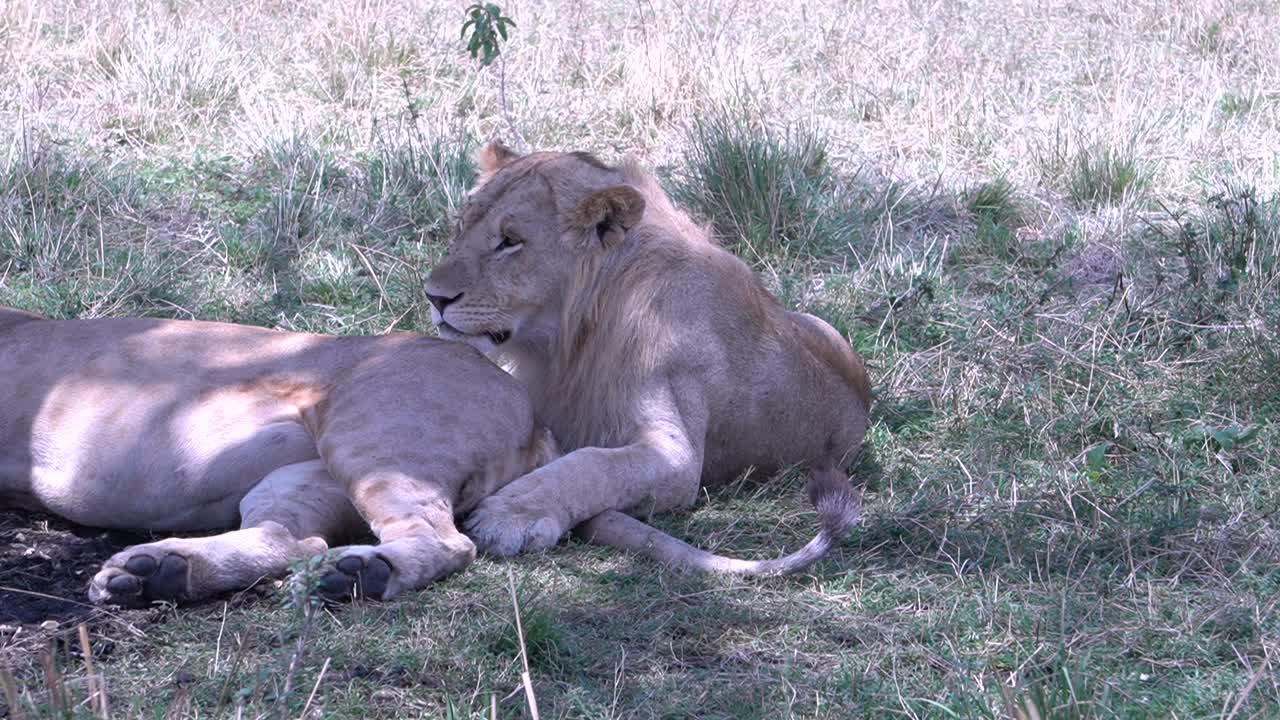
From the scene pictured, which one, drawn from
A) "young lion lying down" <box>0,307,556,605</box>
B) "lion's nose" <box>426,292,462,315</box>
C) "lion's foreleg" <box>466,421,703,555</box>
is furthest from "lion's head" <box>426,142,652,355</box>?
"lion's foreleg" <box>466,421,703,555</box>

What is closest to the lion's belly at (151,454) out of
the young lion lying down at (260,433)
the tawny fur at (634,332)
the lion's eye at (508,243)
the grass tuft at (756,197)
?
the young lion lying down at (260,433)

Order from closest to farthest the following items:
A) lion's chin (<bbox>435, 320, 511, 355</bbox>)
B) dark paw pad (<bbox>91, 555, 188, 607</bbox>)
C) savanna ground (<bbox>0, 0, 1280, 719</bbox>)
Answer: savanna ground (<bbox>0, 0, 1280, 719</bbox>)
dark paw pad (<bbox>91, 555, 188, 607</bbox>)
lion's chin (<bbox>435, 320, 511, 355</bbox>)

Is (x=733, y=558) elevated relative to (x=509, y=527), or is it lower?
lower

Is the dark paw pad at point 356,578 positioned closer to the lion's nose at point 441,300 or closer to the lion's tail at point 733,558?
the lion's tail at point 733,558

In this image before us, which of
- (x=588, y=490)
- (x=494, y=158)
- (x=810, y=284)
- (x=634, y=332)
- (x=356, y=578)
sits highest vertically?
(x=494, y=158)

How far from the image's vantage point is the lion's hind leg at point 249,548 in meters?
3.02

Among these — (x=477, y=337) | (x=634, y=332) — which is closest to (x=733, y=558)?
(x=634, y=332)

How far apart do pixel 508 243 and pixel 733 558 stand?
1132 millimetres

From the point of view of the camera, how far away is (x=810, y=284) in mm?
5750

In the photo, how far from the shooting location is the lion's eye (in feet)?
13.7

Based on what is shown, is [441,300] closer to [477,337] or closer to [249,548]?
[477,337]

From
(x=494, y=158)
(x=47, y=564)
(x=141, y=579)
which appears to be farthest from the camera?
(x=494, y=158)

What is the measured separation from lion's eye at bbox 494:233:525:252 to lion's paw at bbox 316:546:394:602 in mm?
1273

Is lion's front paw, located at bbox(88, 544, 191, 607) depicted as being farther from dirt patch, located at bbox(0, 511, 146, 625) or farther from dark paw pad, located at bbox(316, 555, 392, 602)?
dark paw pad, located at bbox(316, 555, 392, 602)
